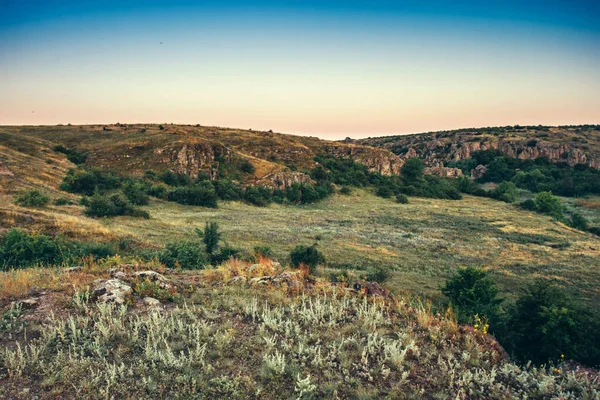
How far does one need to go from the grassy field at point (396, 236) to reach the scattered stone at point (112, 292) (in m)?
10.1

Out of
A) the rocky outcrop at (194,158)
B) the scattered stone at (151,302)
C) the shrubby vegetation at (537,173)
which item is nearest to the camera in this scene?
the scattered stone at (151,302)

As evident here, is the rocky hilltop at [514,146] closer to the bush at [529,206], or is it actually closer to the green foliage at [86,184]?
the bush at [529,206]

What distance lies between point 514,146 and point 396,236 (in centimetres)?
9828


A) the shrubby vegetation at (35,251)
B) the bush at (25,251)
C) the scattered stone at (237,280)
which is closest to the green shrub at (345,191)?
the shrubby vegetation at (35,251)

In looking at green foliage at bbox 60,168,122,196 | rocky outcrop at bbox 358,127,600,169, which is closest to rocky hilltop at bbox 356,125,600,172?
rocky outcrop at bbox 358,127,600,169

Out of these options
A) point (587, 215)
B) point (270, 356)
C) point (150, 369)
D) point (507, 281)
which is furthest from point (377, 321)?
point (587, 215)

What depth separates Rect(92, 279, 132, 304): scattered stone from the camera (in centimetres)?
670

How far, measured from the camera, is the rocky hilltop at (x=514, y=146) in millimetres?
92750

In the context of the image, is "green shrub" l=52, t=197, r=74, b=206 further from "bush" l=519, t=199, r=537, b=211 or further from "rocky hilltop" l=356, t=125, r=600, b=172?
"rocky hilltop" l=356, t=125, r=600, b=172

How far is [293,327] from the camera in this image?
20.1ft

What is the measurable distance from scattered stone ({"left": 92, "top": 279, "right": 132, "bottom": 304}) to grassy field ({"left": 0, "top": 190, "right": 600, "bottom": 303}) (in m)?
10.1

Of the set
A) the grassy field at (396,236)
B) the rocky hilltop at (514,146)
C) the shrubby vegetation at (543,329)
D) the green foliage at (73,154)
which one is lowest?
the grassy field at (396,236)

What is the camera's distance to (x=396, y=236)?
30172mm

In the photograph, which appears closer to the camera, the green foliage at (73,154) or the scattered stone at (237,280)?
the scattered stone at (237,280)
